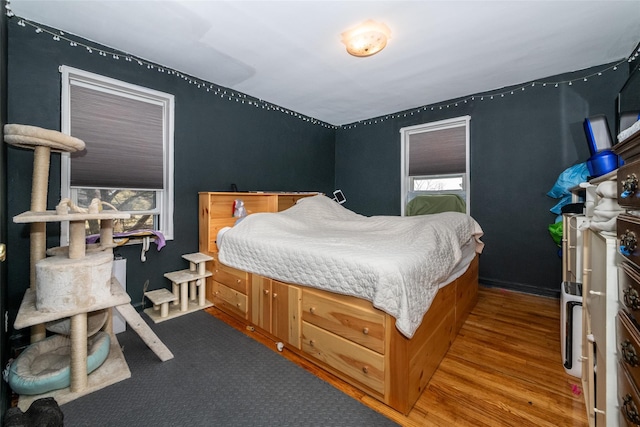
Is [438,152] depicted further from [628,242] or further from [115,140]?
[115,140]

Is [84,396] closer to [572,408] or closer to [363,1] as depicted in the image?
[572,408]

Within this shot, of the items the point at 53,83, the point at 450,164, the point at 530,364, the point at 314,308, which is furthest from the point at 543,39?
the point at 53,83

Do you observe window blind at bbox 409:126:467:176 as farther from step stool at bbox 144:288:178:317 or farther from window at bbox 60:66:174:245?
step stool at bbox 144:288:178:317

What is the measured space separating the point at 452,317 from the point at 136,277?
2.79 metres

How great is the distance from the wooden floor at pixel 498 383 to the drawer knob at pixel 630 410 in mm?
731

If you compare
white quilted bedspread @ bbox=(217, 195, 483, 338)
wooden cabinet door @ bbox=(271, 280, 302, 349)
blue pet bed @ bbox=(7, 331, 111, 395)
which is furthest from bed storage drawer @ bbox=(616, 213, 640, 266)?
blue pet bed @ bbox=(7, 331, 111, 395)

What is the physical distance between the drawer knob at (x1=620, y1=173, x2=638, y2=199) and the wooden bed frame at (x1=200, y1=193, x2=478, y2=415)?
978mm

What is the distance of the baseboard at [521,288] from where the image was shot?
9.52ft

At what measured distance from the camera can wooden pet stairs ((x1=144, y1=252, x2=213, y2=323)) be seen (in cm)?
235

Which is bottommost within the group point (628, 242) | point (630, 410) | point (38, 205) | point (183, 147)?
point (630, 410)

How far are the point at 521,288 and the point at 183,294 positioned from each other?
12.0 ft

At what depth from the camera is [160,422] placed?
1.28 m

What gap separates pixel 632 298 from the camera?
2.31 feet

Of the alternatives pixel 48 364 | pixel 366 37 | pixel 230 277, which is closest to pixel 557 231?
pixel 366 37
